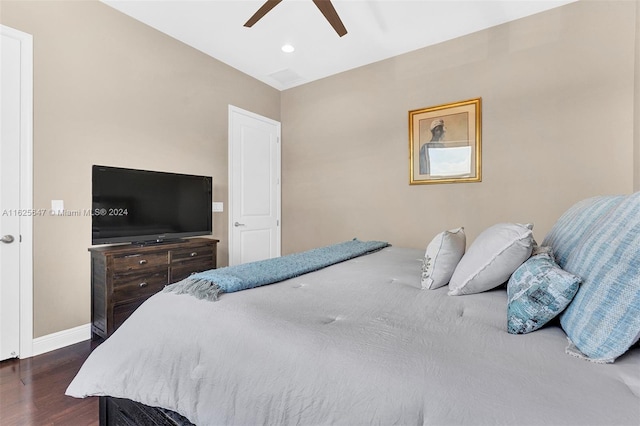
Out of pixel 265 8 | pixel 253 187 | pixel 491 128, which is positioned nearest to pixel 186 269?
pixel 253 187

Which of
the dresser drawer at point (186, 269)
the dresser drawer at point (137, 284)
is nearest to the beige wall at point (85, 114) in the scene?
the dresser drawer at point (137, 284)

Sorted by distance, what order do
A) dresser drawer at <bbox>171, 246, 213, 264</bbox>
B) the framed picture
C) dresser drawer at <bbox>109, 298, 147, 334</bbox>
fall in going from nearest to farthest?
1. dresser drawer at <bbox>109, 298, 147, 334</bbox>
2. dresser drawer at <bbox>171, 246, 213, 264</bbox>
3. the framed picture

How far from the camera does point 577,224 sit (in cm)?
129

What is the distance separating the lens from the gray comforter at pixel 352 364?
654mm

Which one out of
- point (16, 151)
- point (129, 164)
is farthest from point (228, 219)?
point (16, 151)

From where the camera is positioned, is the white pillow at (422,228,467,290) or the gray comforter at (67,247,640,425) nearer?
the gray comforter at (67,247,640,425)

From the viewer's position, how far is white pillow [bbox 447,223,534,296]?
Result: 1.23m

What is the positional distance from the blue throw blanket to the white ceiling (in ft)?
7.49

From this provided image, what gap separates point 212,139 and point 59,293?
6.99 ft

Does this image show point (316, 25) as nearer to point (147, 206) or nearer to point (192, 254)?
point (147, 206)

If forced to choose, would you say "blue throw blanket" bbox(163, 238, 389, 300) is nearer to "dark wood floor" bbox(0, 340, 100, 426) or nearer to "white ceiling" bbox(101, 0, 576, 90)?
"dark wood floor" bbox(0, 340, 100, 426)

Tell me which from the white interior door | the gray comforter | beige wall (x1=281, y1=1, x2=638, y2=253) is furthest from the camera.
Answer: the white interior door

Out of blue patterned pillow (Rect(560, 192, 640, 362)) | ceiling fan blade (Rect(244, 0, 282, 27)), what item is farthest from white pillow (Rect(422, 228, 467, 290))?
ceiling fan blade (Rect(244, 0, 282, 27))

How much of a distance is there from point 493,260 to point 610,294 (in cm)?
47
